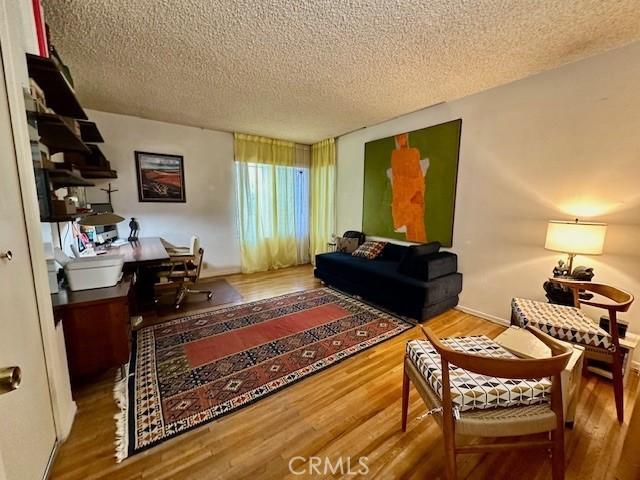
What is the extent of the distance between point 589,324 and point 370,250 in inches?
95.9

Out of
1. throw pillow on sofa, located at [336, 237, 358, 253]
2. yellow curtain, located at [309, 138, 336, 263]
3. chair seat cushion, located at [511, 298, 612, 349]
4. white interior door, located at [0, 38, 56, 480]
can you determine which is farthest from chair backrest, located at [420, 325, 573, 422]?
yellow curtain, located at [309, 138, 336, 263]

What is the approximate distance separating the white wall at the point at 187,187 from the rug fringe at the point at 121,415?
2616 millimetres

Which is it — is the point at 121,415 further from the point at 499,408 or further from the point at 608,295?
the point at 608,295

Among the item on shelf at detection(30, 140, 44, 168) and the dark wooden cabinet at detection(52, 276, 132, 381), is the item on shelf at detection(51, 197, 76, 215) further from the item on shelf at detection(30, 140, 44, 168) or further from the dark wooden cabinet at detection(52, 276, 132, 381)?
the dark wooden cabinet at detection(52, 276, 132, 381)

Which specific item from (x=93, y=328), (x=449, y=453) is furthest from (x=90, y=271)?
(x=449, y=453)

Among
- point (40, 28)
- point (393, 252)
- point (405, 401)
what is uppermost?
point (40, 28)

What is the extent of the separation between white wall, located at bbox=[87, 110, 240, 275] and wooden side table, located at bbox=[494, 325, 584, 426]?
4.22m

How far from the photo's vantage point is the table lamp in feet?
6.43

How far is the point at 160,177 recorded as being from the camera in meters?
3.97

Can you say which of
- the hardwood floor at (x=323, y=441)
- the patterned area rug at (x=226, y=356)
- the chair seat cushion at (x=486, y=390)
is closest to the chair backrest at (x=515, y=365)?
the chair seat cushion at (x=486, y=390)

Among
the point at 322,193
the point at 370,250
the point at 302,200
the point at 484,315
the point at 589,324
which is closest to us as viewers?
the point at 589,324

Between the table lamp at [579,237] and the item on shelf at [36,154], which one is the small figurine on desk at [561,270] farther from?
the item on shelf at [36,154]

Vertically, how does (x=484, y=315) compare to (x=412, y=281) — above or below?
below

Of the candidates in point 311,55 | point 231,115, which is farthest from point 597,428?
point 231,115
